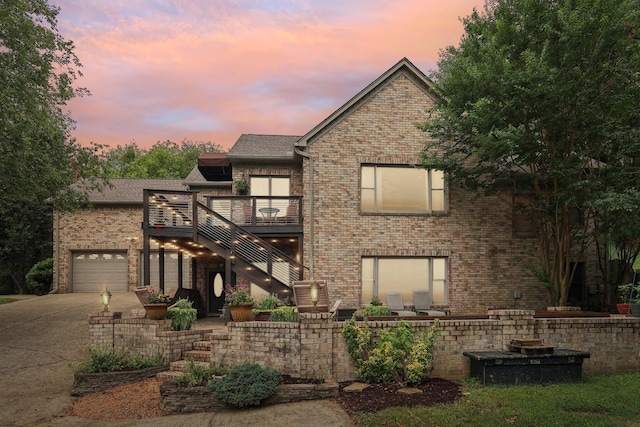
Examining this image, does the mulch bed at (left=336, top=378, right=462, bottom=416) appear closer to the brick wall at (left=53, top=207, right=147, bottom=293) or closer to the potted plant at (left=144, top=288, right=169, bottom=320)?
the potted plant at (left=144, top=288, right=169, bottom=320)

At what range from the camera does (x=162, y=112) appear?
30.7 meters

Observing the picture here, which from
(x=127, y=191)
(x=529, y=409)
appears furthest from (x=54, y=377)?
(x=127, y=191)

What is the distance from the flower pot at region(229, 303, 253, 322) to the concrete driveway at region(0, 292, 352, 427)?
2843 millimetres

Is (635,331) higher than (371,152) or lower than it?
lower

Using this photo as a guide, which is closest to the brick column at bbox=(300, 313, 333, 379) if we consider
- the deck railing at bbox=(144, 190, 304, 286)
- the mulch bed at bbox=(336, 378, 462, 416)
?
the mulch bed at bbox=(336, 378, 462, 416)

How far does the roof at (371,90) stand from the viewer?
16719mm

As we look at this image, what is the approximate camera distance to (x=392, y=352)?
9.48m

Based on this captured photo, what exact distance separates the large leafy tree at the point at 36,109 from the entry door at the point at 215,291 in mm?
6061

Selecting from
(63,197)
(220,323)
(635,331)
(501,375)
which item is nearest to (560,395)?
(501,375)

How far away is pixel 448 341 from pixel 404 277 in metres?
6.99

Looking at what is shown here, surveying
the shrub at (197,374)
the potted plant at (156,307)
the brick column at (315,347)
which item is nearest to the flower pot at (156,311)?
the potted plant at (156,307)

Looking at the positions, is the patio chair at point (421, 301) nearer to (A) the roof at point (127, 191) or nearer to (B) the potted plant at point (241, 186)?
(B) the potted plant at point (241, 186)

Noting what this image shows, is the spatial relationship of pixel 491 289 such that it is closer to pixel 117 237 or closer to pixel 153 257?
pixel 153 257

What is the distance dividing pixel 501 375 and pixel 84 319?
1462 cm
